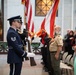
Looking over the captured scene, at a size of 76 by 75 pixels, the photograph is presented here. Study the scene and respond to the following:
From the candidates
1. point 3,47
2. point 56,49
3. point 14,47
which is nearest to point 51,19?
point 56,49

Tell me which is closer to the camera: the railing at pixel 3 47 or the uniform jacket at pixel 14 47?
the uniform jacket at pixel 14 47

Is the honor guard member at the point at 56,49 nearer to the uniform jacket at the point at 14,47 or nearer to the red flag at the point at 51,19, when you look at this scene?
the red flag at the point at 51,19

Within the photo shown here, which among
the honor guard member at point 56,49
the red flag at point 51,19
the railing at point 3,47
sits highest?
the red flag at point 51,19

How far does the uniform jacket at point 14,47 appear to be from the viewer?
4.93 meters

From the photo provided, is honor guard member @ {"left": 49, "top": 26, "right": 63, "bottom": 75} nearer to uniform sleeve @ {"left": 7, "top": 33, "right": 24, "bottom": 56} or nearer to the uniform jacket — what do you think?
the uniform jacket

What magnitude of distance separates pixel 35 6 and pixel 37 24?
1.24 m

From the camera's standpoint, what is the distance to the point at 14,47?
4941 mm

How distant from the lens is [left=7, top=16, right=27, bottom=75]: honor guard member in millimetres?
4934

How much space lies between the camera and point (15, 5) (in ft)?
55.0

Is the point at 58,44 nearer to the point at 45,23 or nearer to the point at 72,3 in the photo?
the point at 45,23

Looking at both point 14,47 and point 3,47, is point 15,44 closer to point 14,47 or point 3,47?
point 14,47

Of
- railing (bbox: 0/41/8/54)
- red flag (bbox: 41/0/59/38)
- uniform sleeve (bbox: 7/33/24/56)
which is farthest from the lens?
railing (bbox: 0/41/8/54)

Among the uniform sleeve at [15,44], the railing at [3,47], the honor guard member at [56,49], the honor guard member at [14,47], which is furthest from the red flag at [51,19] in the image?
the railing at [3,47]

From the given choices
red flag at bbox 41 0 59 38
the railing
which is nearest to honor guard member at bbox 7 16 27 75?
red flag at bbox 41 0 59 38
